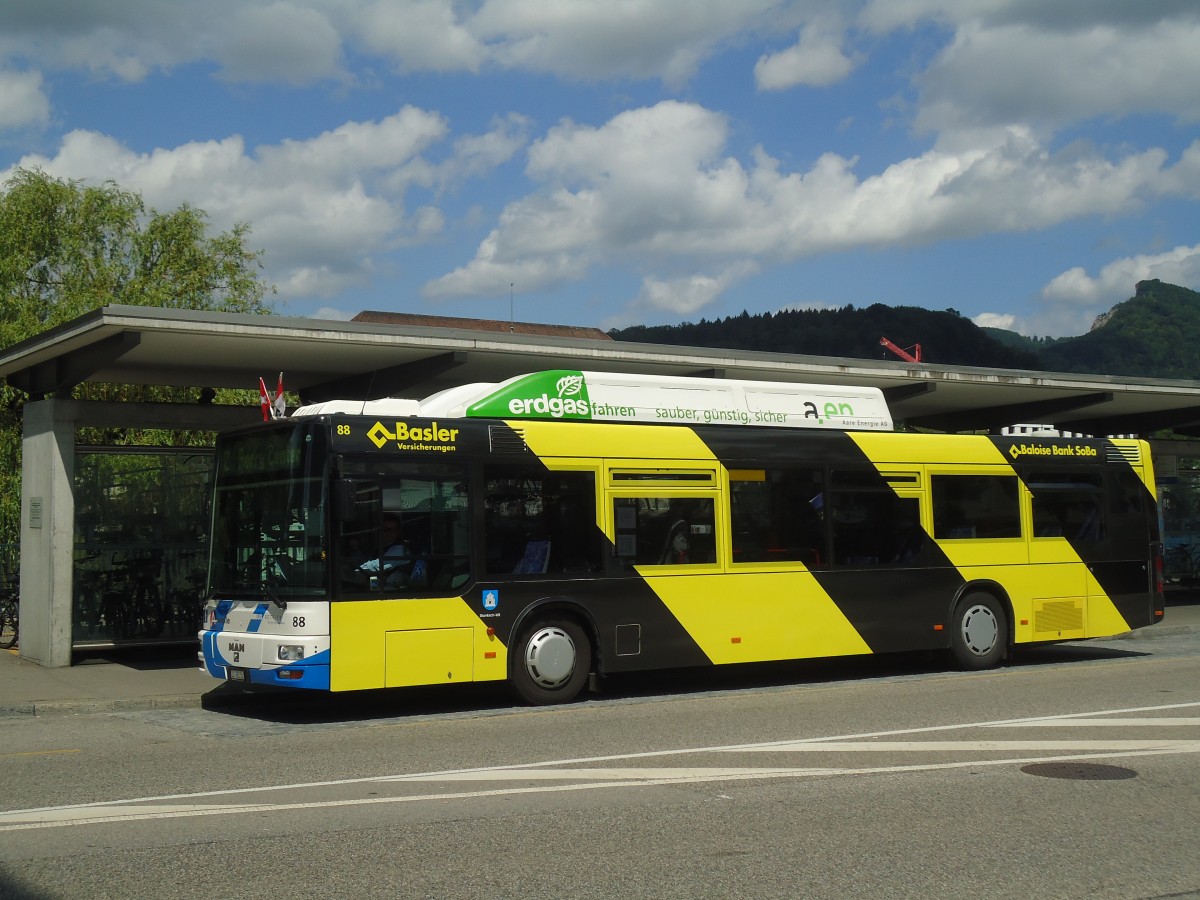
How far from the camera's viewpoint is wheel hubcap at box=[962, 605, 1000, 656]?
1612 centimetres

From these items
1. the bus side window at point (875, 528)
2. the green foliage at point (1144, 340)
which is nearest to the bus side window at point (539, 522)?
the bus side window at point (875, 528)

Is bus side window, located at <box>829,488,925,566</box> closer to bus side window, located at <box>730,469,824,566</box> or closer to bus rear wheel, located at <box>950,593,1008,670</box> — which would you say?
bus side window, located at <box>730,469,824,566</box>

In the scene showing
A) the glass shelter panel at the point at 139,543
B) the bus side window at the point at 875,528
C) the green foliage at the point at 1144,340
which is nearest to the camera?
the bus side window at the point at 875,528

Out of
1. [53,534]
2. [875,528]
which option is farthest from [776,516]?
[53,534]

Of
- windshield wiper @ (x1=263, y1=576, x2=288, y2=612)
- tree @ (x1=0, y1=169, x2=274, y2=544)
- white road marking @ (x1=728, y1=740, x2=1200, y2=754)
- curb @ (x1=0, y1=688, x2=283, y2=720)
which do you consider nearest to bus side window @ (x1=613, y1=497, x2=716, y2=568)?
windshield wiper @ (x1=263, y1=576, x2=288, y2=612)

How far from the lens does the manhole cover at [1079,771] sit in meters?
8.71

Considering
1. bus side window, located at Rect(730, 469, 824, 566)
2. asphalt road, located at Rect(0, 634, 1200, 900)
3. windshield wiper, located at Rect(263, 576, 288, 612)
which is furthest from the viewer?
bus side window, located at Rect(730, 469, 824, 566)

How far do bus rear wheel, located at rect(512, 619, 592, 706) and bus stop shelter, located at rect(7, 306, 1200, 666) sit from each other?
4433 mm

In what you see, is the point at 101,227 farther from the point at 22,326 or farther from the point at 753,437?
the point at 753,437

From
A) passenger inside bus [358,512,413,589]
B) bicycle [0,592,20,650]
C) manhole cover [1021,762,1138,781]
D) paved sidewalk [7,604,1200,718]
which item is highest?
passenger inside bus [358,512,413,589]

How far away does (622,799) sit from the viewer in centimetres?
798

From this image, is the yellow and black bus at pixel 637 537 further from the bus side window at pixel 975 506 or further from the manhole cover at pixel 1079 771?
the manhole cover at pixel 1079 771

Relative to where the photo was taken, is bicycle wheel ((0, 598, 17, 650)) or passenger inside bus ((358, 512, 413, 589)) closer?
passenger inside bus ((358, 512, 413, 589))

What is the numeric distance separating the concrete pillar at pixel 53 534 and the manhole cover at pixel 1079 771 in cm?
1243
